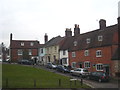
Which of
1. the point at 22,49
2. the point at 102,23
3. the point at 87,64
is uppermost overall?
the point at 102,23

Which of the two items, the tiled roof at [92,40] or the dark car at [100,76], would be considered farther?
the tiled roof at [92,40]

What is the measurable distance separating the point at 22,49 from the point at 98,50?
134ft

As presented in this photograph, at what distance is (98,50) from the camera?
50.6 meters

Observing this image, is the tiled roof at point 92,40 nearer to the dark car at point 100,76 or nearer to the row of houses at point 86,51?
the row of houses at point 86,51

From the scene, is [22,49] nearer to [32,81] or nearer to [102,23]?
[102,23]

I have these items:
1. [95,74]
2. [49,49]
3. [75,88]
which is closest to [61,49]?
[49,49]

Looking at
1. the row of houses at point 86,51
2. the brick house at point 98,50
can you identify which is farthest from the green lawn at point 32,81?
the row of houses at point 86,51

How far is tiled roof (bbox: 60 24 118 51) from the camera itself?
49.3 metres

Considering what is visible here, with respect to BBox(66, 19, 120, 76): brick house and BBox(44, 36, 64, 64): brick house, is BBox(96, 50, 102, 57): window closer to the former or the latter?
BBox(66, 19, 120, 76): brick house

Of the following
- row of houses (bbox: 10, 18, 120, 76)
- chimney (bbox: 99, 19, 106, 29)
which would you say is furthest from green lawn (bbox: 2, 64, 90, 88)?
chimney (bbox: 99, 19, 106, 29)

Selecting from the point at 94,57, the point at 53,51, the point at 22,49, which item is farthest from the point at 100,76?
the point at 22,49

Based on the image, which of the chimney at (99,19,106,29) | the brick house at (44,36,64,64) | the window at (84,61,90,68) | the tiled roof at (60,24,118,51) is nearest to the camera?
the tiled roof at (60,24,118,51)

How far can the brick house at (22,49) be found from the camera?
8303 cm

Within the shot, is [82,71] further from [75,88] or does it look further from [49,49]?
[49,49]
